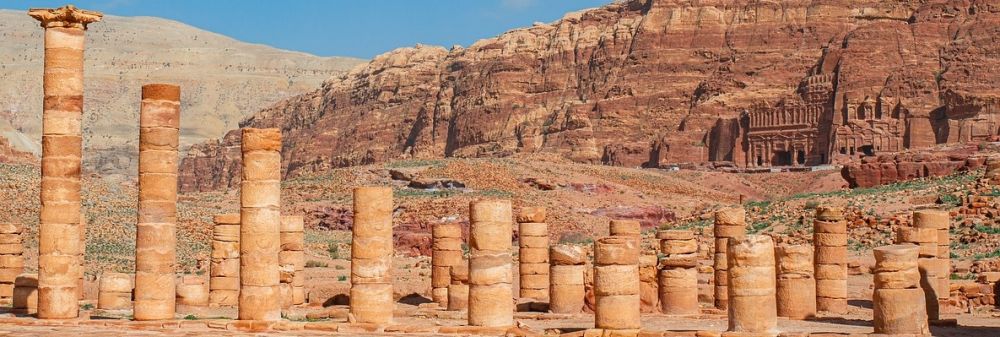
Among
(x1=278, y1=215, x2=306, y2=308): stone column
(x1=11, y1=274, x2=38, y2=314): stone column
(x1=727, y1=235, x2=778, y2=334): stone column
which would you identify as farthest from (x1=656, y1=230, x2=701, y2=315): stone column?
(x1=11, y1=274, x2=38, y2=314): stone column

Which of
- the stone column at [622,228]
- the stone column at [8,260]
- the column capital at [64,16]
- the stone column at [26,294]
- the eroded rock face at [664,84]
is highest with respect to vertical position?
the eroded rock face at [664,84]

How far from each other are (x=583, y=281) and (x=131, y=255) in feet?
72.7

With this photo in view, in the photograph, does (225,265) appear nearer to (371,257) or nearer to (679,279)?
(371,257)

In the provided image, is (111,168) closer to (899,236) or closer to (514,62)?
(514,62)

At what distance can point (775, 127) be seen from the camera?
9831 centimetres

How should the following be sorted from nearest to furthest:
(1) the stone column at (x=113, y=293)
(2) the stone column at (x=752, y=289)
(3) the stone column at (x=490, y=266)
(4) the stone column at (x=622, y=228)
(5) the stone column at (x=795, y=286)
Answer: (2) the stone column at (x=752, y=289) → (3) the stone column at (x=490, y=266) → (5) the stone column at (x=795, y=286) → (1) the stone column at (x=113, y=293) → (4) the stone column at (x=622, y=228)

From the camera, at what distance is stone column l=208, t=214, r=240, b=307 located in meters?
29.0

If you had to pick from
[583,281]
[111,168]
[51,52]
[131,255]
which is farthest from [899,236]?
[111,168]

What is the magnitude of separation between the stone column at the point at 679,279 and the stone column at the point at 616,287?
379cm

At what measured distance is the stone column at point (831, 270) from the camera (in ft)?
88.0

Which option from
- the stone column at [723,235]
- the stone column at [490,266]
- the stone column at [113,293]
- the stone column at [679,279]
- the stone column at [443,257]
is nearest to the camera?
the stone column at [490,266]

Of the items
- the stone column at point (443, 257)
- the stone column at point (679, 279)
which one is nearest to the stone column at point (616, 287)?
the stone column at point (679, 279)

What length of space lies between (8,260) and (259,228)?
997 cm

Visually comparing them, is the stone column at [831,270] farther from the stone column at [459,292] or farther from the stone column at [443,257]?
the stone column at [443,257]
